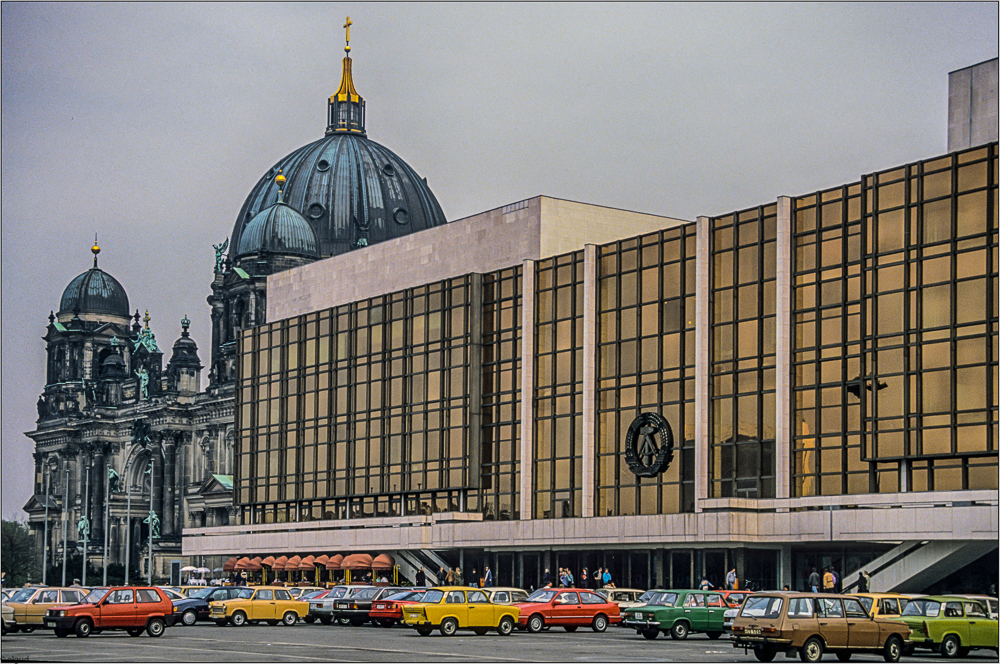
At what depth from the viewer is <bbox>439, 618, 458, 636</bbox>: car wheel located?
160ft

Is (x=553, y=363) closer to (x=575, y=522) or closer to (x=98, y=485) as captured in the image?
(x=575, y=522)

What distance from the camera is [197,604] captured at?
58594mm

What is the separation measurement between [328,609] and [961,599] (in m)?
23.9

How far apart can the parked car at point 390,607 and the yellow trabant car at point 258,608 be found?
4217 mm

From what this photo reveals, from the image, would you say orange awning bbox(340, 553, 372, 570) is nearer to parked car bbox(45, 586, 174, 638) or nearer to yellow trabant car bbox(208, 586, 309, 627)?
yellow trabant car bbox(208, 586, 309, 627)

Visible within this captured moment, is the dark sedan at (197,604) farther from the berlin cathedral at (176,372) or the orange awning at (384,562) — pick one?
the berlin cathedral at (176,372)

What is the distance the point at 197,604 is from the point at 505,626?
46.9ft

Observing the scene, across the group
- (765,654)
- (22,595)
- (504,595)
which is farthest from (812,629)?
(22,595)

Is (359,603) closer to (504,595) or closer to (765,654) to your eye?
(504,595)

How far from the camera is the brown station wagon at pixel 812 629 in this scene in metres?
37.9

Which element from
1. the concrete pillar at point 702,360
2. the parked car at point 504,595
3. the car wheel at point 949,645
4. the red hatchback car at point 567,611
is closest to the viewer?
the car wheel at point 949,645

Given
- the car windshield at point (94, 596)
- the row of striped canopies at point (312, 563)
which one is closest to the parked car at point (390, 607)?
the car windshield at point (94, 596)

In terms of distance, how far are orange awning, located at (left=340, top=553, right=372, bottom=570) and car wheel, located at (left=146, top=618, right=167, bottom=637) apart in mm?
39426

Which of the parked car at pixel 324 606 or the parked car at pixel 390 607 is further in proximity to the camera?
the parked car at pixel 324 606
